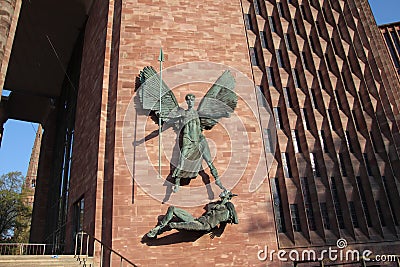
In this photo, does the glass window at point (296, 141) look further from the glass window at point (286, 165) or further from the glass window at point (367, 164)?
the glass window at point (367, 164)

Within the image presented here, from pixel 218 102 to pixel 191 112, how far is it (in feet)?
4.89

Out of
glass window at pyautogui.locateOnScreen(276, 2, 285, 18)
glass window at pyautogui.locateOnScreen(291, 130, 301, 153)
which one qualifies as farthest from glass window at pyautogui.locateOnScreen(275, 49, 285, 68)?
glass window at pyautogui.locateOnScreen(291, 130, 301, 153)

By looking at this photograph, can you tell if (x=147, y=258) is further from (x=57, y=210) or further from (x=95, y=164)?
(x=57, y=210)

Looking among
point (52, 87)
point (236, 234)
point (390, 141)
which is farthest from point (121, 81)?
point (52, 87)

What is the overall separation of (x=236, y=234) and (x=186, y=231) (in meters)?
1.99

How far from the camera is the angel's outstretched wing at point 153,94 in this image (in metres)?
13.1

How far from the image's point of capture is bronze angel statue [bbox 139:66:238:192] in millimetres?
12375

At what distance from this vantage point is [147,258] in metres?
11.1

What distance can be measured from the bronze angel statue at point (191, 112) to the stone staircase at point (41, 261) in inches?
155

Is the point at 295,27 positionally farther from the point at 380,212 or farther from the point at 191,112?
the point at 380,212

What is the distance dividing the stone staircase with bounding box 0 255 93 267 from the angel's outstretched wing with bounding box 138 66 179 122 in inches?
235

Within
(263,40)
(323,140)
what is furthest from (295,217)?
(263,40)

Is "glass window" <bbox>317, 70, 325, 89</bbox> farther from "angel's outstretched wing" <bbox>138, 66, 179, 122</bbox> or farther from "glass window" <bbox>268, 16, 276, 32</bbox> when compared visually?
"angel's outstretched wing" <bbox>138, 66, 179, 122</bbox>

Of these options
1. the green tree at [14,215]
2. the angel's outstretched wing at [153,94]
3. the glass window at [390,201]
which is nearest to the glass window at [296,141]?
the glass window at [390,201]
